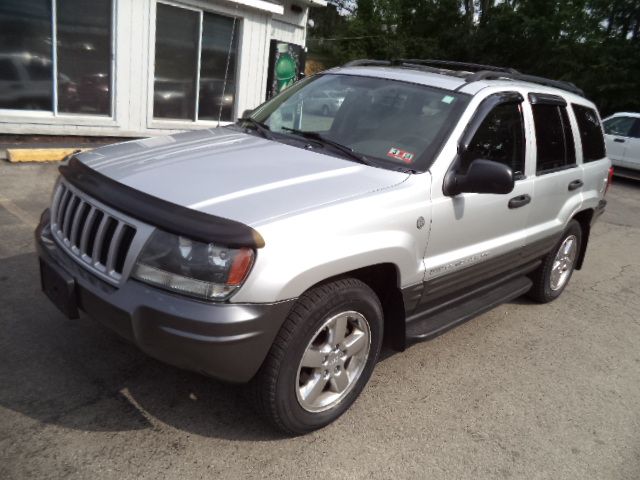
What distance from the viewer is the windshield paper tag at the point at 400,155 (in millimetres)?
3293

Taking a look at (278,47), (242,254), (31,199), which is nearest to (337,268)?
(242,254)

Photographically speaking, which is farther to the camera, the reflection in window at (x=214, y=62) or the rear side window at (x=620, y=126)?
the rear side window at (x=620, y=126)

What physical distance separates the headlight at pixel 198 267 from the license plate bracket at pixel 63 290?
0.54 meters

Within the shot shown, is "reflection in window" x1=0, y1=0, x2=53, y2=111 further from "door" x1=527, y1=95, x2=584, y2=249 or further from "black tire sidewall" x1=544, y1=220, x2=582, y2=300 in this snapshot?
"black tire sidewall" x1=544, y1=220, x2=582, y2=300

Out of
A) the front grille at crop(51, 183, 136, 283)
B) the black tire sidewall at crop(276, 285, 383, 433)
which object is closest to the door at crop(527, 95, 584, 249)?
the black tire sidewall at crop(276, 285, 383, 433)

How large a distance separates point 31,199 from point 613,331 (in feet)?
19.3

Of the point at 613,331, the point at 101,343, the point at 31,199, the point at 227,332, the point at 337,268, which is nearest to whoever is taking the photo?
the point at 227,332

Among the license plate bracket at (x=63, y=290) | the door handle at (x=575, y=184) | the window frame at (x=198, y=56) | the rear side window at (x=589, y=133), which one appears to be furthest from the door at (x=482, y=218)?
the window frame at (x=198, y=56)

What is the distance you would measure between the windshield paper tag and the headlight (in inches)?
49.8

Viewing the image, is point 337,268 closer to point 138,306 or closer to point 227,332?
point 227,332

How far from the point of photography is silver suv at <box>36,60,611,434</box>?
245cm

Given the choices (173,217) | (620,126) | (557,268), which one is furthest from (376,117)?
(620,126)

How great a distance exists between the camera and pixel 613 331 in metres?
4.78

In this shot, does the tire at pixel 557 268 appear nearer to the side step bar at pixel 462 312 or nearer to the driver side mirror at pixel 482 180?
the side step bar at pixel 462 312
